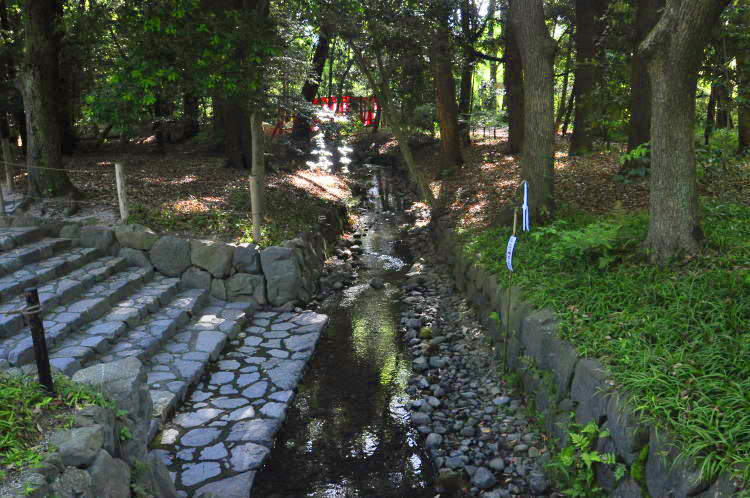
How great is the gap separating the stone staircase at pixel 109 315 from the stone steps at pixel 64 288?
0.04 ft

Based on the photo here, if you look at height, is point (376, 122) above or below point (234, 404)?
above

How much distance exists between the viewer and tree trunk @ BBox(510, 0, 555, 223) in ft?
25.5

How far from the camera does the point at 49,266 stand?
717 centimetres

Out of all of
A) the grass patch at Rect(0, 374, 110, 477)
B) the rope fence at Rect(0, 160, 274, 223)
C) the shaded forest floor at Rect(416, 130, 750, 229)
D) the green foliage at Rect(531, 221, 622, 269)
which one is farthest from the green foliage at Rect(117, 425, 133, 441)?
the shaded forest floor at Rect(416, 130, 750, 229)

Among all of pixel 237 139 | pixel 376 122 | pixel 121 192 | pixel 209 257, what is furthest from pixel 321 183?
pixel 376 122

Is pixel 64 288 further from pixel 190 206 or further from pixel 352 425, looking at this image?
pixel 352 425

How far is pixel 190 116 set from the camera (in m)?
16.6

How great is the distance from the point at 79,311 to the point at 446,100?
36.4 ft

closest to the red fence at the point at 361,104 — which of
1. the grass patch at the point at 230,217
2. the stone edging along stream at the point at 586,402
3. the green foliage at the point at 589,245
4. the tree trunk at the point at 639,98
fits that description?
the grass patch at the point at 230,217

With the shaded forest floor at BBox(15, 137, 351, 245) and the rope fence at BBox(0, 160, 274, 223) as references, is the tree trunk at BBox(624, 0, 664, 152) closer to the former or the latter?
the shaded forest floor at BBox(15, 137, 351, 245)

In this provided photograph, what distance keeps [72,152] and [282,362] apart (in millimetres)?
11634

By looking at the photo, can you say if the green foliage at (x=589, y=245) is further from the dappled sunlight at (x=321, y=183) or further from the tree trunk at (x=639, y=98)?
the dappled sunlight at (x=321, y=183)

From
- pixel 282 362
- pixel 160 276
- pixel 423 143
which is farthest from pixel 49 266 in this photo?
pixel 423 143

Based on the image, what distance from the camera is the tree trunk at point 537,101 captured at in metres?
7.77
